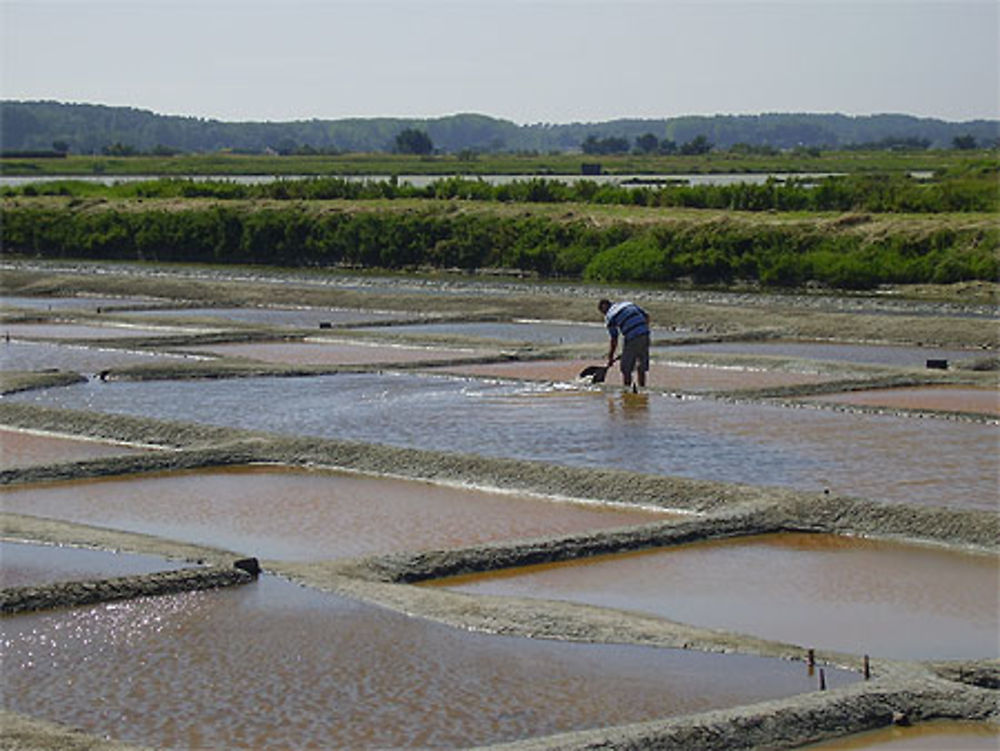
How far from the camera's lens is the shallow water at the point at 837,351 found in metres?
19.7

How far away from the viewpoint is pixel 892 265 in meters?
29.5

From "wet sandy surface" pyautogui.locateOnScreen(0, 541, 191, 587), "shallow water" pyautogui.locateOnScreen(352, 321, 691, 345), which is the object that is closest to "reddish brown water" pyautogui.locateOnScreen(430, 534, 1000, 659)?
"wet sandy surface" pyautogui.locateOnScreen(0, 541, 191, 587)

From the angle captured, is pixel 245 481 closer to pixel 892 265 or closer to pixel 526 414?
pixel 526 414

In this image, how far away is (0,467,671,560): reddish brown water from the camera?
34.6ft

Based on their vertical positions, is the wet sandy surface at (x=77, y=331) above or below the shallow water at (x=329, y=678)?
below

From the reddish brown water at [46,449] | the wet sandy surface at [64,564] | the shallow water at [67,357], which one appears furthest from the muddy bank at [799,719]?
the shallow water at [67,357]

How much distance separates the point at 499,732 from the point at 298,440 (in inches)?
266

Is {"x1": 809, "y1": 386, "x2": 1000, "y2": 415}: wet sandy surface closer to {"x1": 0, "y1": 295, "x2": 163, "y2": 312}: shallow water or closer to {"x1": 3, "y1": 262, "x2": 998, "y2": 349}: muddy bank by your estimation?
{"x1": 3, "y1": 262, "x2": 998, "y2": 349}: muddy bank

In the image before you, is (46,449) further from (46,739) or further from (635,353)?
(46,739)

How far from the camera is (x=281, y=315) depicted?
88.1 feet

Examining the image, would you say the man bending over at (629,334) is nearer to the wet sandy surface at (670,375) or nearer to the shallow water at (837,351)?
the wet sandy surface at (670,375)

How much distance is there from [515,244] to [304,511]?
78.6ft

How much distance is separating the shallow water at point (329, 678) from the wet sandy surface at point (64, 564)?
0.66m

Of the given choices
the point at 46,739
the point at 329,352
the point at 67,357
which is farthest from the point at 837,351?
the point at 46,739
